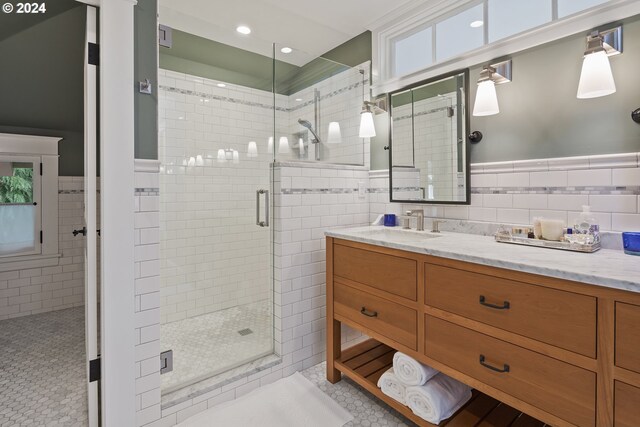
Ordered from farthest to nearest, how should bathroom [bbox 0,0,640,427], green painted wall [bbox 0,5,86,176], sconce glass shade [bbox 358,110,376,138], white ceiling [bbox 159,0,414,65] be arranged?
sconce glass shade [bbox 358,110,376,138] → white ceiling [bbox 159,0,414,65] → green painted wall [bbox 0,5,86,176] → bathroom [bbox 0,0,640,427]

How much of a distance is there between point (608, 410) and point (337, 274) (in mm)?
1334

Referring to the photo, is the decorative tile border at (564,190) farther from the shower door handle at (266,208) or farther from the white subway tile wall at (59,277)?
the white subway tile wall at (59,277)

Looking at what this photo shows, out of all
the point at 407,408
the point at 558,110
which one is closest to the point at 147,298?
the point at 407,408

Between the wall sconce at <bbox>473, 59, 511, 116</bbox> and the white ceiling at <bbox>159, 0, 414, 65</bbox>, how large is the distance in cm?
94

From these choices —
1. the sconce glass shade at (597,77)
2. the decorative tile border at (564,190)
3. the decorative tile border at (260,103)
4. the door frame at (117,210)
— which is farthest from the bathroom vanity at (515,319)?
the decorative tile border at (260,103)

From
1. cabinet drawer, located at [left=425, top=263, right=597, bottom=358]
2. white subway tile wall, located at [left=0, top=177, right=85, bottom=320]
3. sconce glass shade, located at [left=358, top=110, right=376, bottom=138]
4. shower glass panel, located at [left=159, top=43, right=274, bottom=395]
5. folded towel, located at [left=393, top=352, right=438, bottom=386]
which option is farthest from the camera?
white subway tile wall, located at [left=0, top=177, right=85, bottom=320]

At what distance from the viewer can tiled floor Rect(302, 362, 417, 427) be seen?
5.73 feet

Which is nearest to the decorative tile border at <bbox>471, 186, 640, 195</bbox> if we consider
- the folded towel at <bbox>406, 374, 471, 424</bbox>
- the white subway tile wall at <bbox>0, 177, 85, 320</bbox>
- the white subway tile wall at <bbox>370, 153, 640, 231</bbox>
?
the white subway tile wall at <bbox>370, 153, 640, 231</bbox>

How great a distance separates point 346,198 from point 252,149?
0.94 m

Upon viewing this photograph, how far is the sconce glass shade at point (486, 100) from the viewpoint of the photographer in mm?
Answer: 1794

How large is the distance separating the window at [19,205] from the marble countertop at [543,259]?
3.73 meters

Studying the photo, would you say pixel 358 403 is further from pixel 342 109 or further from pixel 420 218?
pixel 342 109

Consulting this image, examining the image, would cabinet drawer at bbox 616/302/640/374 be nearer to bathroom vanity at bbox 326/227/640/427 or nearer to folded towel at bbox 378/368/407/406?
bathroom vanity at bbox 326/227/640/427

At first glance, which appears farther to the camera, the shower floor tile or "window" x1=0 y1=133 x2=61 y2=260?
"window" x1=0 y1=133 x2=61 y2=260
